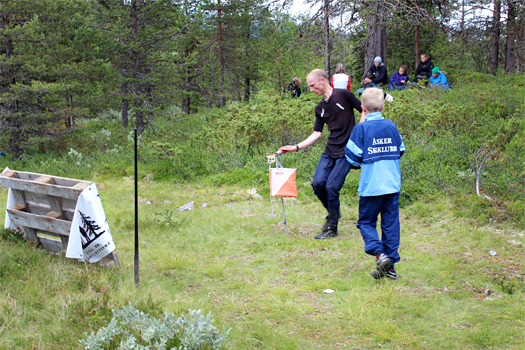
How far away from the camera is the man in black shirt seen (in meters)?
5.70

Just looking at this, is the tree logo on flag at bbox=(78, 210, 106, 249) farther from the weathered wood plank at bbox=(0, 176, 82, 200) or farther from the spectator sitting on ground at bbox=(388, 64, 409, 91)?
the spectator sitting on ground at bbox=(388, 64, 409, 91)

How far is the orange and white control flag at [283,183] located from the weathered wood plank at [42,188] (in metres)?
2.73

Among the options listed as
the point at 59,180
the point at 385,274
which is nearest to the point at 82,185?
the point at 59,180

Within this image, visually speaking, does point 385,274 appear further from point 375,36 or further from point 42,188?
point 375,36

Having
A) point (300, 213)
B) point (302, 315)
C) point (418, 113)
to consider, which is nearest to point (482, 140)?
point (418, 113)

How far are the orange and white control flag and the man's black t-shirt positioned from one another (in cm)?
69

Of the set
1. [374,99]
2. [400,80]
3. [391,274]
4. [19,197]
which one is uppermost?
[400,80]

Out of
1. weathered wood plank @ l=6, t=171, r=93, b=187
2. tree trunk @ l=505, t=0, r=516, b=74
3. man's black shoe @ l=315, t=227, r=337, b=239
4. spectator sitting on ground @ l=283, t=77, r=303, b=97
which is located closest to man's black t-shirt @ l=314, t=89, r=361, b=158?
man's black shoe @ l=315, t=227, r=337, b=239

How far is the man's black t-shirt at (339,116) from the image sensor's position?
18.8 feet

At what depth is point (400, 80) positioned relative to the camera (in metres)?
15.7

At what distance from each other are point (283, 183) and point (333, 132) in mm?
1024

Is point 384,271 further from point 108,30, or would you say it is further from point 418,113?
point 108,30

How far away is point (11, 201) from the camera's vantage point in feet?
17.2

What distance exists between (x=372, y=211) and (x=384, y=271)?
2.04 feet
